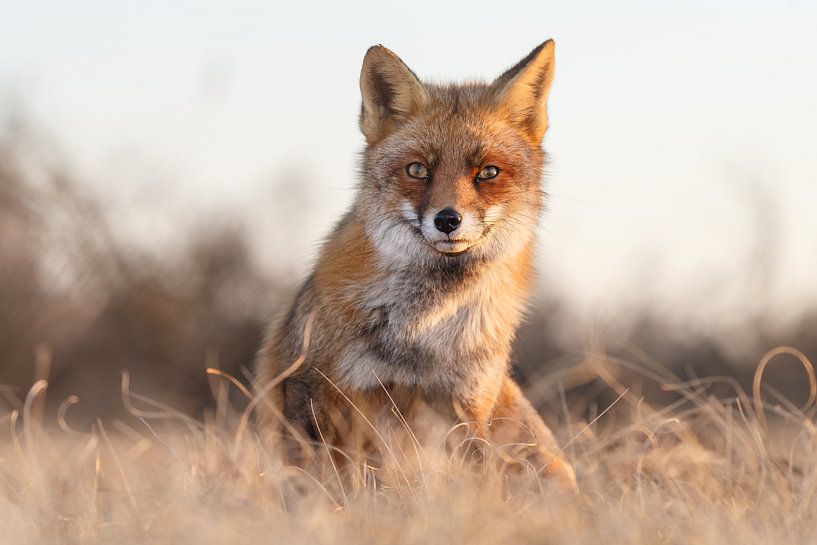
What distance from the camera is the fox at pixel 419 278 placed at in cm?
A: 462

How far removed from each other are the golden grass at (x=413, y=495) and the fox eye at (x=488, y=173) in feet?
3.93

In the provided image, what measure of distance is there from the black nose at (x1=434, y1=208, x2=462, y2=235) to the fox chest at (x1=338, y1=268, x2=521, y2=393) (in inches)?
18.1

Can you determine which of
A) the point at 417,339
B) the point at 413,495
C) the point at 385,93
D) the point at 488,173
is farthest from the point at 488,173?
the point at 413,495

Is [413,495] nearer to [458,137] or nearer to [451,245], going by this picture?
[451,245]

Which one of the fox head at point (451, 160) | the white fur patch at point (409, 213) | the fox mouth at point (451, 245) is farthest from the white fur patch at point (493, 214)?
the white fur patch at point (409, 213)

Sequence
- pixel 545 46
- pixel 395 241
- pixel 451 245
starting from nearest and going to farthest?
pixel 451 245, pixel 395 241, pixel 545 46

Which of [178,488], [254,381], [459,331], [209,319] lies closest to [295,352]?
[254,381]

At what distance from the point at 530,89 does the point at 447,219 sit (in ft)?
3.56

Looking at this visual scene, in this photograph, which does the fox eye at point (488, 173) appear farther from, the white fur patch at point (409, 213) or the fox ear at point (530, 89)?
the fox ear at point (530, 89)

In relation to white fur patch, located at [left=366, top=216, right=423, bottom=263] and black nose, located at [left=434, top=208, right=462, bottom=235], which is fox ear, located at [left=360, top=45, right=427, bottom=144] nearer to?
white fur patch, located at [left=366, top=216, right=423, bottom=263]

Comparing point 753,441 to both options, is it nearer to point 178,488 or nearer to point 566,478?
point 566,478

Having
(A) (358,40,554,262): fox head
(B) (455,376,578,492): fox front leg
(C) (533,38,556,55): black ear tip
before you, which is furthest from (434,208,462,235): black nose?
(C) (533,38,556,55): black ear tip

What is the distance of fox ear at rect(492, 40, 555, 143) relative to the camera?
16.1 feet

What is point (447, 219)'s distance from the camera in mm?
4336
